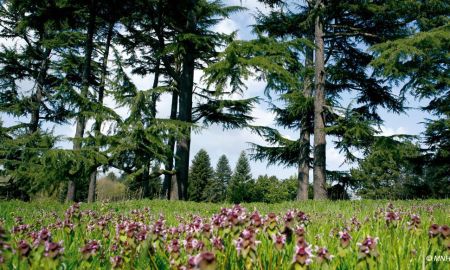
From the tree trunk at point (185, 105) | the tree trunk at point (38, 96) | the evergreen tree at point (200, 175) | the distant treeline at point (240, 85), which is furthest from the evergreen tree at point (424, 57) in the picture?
the evergreen tree at point (200, 175)

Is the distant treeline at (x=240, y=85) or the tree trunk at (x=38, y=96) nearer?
the distant treeline at (x=240, y=85)

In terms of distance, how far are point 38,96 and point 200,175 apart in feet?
173

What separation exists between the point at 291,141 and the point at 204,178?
191 ft

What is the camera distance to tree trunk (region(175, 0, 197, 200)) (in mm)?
16016

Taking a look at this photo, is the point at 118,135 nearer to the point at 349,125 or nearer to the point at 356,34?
the point at 349,125

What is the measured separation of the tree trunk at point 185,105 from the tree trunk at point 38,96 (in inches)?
445

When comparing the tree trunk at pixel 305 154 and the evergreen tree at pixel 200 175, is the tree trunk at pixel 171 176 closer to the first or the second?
the tree trunk at pixel 305 154

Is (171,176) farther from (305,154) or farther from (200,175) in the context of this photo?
(200,175)

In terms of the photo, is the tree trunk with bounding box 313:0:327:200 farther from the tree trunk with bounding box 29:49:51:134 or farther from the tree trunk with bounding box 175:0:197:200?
the tree trunk with bounding box 29:49:51:134

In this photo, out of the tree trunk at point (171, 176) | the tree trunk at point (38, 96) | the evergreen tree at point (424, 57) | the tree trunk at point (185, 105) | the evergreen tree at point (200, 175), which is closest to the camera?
the evergreen tree at point (424, 57)

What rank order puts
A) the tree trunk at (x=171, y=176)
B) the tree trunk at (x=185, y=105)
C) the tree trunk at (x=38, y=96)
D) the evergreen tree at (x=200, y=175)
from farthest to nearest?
the evergreen tree at (x=200, y=175) < the tree trunk at (x=38, y=96) < the tree trunk at (x=185, y=105) < the tree trunk at (x=171, y=176)

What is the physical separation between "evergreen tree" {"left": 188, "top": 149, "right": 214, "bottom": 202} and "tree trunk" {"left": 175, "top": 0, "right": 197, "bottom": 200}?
181 ft

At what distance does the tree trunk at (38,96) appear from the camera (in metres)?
22.5

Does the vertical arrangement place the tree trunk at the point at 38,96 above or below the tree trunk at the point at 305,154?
above
